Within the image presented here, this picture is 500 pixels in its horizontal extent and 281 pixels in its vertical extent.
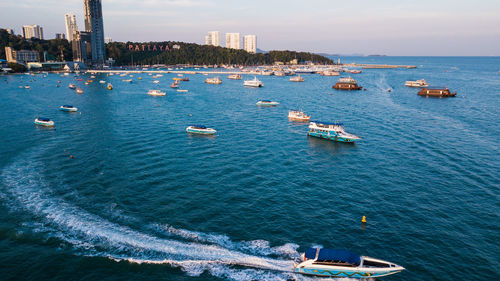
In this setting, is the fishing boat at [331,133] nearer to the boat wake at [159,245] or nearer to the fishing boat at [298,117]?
the fishing boat at [298,117]

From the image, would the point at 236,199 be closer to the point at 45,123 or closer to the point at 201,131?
the point at 201,131

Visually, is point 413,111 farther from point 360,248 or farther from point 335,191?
point 360,248

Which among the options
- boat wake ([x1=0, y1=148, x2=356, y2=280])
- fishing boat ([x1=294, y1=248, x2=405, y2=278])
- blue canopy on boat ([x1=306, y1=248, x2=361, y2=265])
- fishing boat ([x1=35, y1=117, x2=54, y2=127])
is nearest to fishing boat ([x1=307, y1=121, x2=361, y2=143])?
boat wake ([x1=0, y1=148, x2=356, y2=280])

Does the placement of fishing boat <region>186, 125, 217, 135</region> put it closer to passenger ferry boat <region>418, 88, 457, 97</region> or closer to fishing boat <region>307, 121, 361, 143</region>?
fishing boat <region>307, 121, 361, 143</region>

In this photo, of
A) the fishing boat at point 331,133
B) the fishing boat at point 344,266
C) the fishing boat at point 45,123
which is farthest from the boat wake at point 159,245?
the fishing boat at point 45,123

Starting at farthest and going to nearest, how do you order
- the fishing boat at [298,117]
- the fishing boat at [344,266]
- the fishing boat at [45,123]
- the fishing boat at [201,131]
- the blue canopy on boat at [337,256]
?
1. the fishing boat at [298,117]
2. the fishing boat at [45,123]
3. the fishing boat at [201,131]
4. the blue canopy on boat at [337,256]
5. the fishing boat at [344,266]

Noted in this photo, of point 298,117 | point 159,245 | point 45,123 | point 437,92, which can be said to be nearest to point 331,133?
point 298,117

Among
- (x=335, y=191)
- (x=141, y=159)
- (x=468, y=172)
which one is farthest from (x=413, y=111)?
(x=141, y=159)
